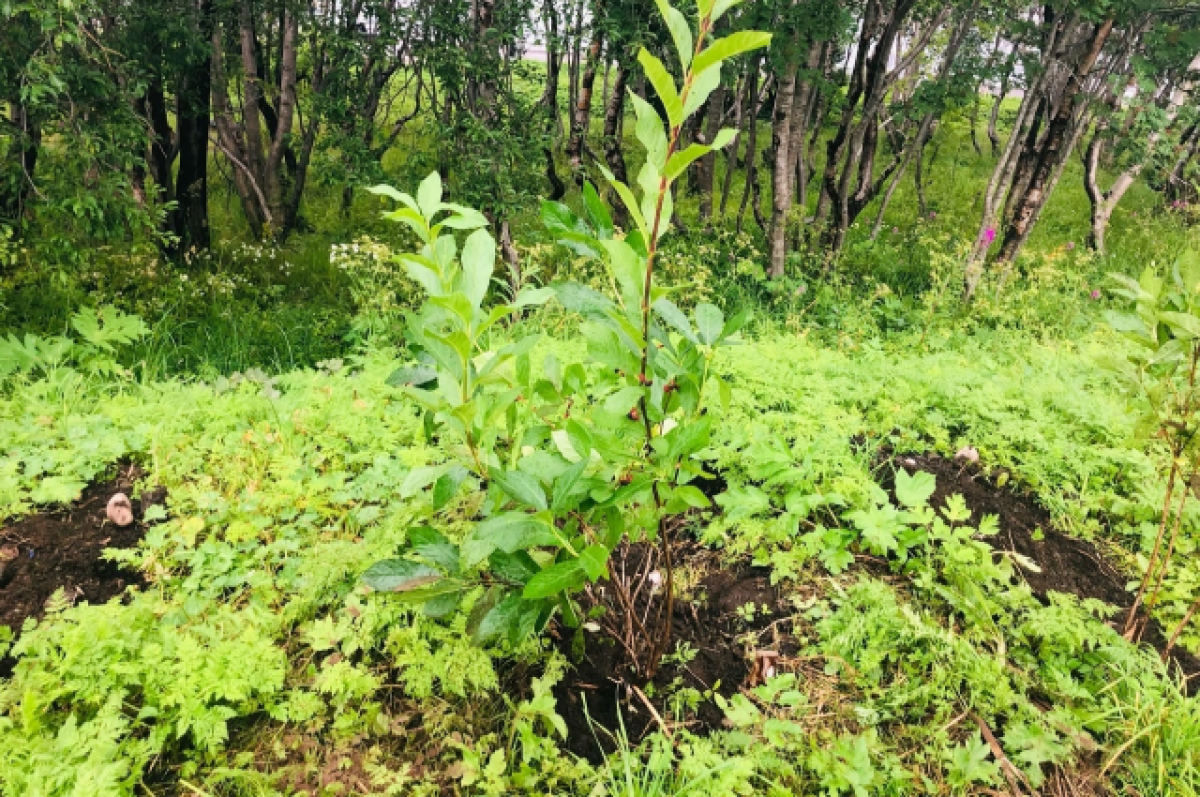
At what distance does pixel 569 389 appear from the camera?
4.73 feet

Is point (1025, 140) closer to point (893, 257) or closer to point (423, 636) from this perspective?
point (893, 257)

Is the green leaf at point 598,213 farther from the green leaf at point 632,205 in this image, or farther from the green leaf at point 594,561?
the green leaf at point 594,561

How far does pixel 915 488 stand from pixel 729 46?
1.90m

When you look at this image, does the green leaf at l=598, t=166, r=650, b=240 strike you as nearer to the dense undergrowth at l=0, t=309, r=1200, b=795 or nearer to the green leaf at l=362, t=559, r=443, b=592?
the dense undergrowth at l=0, t=309, r=1200, b=795

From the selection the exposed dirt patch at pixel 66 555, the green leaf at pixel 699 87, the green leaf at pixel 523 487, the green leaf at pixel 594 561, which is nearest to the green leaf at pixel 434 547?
the green leaf at pixel 523 487

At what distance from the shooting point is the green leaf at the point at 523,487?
52.1 inches

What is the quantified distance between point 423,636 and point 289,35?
7878mm

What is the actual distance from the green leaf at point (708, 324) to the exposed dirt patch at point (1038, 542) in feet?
5.42

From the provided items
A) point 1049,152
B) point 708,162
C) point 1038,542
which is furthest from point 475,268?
point 708,162

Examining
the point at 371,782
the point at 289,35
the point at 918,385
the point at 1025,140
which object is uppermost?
the point at 289,35

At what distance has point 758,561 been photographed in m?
2.24

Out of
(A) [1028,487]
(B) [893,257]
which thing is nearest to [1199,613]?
(A) [1028,487]

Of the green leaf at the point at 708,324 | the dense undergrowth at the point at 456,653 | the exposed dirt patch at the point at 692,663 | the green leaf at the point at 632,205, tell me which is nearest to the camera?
the green leaf at the point at 632,205

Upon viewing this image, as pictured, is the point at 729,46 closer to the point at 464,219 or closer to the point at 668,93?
the point at 668,93
